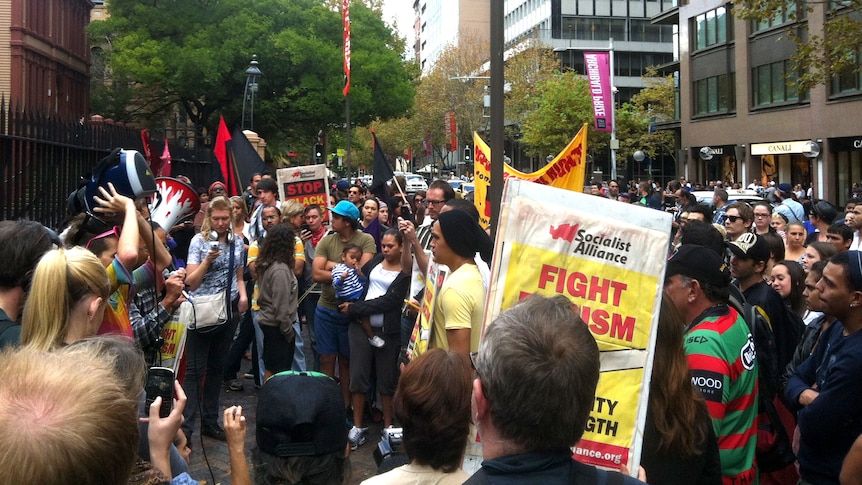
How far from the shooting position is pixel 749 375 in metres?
3.63

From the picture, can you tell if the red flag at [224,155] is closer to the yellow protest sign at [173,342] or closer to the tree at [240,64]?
the yellow protest sign at [173,342]

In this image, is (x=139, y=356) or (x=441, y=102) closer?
(x=139, y=356)

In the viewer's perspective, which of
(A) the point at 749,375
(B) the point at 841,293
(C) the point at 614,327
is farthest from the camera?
(B) the point at 841,293

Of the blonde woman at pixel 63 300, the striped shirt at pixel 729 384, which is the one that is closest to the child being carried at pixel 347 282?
the striped shirt at pixel 729 384

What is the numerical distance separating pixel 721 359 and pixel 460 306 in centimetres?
147

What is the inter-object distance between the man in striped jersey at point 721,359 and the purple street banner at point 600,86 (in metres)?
32.6

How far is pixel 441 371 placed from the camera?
3049 millimetres

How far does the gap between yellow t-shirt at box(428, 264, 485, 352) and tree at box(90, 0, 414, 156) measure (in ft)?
114

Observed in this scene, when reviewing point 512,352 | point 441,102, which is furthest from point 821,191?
point 512,352

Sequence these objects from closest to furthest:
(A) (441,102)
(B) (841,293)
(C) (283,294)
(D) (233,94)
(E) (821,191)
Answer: (B) (841,293) → (C) (283,294) → (E) (821,191) → (D) (233,94) → (A) (441,102)

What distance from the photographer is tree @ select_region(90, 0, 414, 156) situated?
38219 millimetres

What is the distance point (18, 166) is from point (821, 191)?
3574cm

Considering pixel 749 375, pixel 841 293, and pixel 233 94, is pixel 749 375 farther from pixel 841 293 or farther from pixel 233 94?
pixel 233 94

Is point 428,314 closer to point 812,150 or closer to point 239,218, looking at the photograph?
point 239,218
